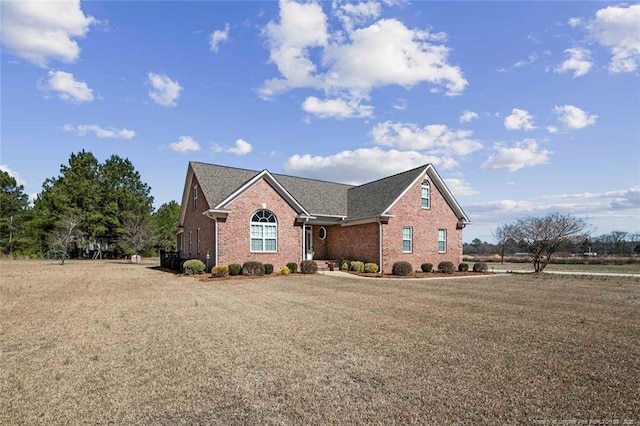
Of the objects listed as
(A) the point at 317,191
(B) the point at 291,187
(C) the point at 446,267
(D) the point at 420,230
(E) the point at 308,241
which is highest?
(B) the point at 291,187

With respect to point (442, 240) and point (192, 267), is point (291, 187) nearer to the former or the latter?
point (192, 267)

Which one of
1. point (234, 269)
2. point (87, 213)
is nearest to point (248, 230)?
point (234, 269)

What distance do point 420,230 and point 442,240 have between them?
7.96 ft

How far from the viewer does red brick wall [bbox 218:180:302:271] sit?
21562mm

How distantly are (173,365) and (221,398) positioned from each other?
64.4 inches

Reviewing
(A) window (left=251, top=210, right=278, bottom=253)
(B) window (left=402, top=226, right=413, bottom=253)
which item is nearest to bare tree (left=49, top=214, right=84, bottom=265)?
(A) window (left=251, top=210, right=278, bottom=253)

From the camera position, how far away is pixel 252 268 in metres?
20.8

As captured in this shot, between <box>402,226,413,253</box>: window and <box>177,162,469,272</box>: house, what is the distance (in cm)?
7

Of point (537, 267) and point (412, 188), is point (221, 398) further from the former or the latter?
point (537, 267)

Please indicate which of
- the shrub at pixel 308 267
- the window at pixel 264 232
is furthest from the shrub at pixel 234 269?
the shrub at pixel 308 267

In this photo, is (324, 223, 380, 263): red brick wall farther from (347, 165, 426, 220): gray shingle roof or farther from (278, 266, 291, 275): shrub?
(278, 266, 291, 275): shrub

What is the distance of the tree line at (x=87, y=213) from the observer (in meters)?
44.0

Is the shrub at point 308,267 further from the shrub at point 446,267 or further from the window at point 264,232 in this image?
the shrub at point 446,267

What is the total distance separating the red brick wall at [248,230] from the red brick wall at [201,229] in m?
1.08
